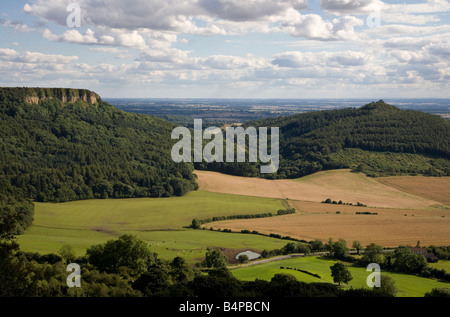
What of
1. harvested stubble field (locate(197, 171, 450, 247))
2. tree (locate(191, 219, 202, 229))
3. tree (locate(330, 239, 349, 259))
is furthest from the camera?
tree (locate(191, 219, 202, 229))

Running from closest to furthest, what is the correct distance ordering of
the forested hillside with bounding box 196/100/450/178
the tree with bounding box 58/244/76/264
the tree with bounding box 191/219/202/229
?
the tree with bounding box 58/244/76/264 < the tree with bounding box 191/219/202/229 < the forested hillside with bounding box 196/100/450/178

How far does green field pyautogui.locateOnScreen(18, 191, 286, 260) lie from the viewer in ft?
241

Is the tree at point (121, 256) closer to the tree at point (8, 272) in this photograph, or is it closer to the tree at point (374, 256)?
the tree at point (8, 272)

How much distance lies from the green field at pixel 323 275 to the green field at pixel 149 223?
35.0 ft

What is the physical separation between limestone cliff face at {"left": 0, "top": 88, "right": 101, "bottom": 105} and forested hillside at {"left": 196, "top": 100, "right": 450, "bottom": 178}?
54.8 meters

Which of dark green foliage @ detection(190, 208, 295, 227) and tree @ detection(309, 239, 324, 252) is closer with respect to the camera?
tree @ detection(309, 239, 324, 252)

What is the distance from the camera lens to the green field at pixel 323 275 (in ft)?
176

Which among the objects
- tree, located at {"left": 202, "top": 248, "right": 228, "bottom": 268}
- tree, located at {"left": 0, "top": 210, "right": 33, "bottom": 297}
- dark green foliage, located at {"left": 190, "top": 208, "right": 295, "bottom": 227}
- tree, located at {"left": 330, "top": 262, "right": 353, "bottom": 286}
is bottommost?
dark green foliage, located at {"left": 190, "top": 208, "right": 295, "bottom": 227}

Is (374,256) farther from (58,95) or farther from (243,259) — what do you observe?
(58,95)

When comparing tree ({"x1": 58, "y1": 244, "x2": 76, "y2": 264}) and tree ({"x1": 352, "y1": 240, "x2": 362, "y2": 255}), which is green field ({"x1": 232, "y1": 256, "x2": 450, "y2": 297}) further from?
tree ({"x1": 58, "y1": 244, "x2": 76, "y2": 264})

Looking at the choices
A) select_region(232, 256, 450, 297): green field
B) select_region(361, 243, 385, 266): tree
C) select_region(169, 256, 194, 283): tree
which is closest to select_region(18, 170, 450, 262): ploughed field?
select_region(361, 243, 385, 266): tree

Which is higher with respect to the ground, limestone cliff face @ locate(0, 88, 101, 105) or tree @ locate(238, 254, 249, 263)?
limestone cliff face @ locate(0, 88, 101, 105)

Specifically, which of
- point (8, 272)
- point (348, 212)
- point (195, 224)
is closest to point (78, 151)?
point (195, 224)
